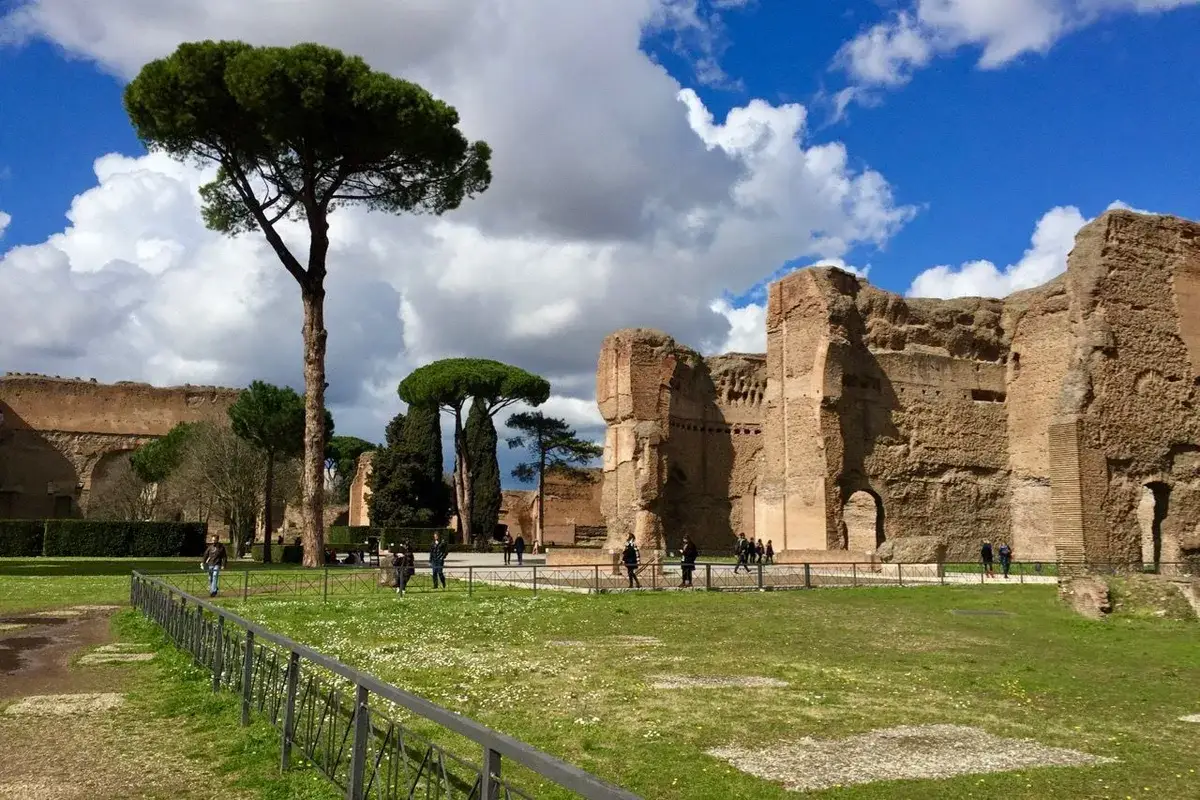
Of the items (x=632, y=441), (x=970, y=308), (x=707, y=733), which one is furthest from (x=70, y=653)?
(x=970, y=308)

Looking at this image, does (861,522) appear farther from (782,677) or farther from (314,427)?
(782,677)

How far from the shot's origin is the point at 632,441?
2816 centimetres

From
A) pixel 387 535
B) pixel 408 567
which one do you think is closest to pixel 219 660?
pixel 408 567

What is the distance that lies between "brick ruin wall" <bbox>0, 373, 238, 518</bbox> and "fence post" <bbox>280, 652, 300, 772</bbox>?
4860 centimetres

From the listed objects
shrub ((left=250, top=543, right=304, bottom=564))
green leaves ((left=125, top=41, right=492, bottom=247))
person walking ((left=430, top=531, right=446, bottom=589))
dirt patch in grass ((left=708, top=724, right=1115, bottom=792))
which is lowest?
shrub ((left=250, top=543, right=304, bottom=564))

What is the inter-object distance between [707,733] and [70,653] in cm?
633

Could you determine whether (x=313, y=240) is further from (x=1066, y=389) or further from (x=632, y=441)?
(x=1066, y=389)

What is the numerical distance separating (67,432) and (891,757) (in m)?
56.2

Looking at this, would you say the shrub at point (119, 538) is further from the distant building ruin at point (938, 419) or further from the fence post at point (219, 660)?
the fence post at point (219, 660)

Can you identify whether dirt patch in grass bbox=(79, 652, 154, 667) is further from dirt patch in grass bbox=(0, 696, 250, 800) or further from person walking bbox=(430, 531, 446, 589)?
person walking bbox=(430, 531, 446, 589)

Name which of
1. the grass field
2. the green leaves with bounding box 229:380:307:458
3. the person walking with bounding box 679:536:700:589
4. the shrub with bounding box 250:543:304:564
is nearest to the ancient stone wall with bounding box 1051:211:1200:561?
the person walking with bounding box 679:536:700:589

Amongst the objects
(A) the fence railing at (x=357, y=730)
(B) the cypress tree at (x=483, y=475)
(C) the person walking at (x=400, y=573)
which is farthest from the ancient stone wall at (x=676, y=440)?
(A) the fence railing at (x=357, y=730)

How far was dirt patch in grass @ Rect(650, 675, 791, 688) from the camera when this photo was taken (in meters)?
6.73

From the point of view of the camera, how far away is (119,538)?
100 feet
